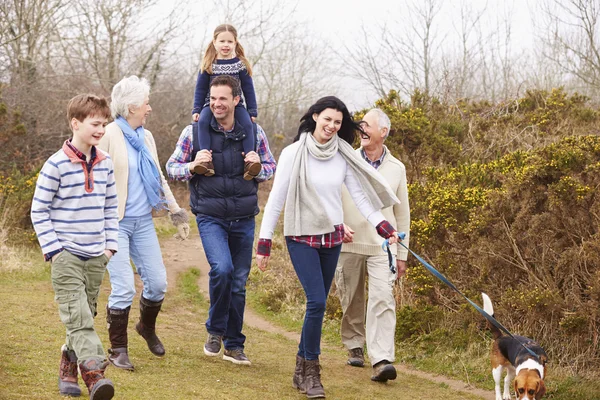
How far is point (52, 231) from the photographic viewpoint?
14.4 feet

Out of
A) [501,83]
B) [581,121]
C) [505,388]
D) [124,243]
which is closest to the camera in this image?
[124,243]

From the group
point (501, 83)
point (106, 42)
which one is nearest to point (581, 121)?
point (106, 42)

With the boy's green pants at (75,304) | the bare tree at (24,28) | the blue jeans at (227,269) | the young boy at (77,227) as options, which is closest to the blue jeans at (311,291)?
the blue jeans at (227,269)

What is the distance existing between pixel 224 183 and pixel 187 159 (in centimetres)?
39

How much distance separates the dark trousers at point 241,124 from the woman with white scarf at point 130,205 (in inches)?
16.4

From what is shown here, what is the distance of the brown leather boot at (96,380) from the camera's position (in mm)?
4117

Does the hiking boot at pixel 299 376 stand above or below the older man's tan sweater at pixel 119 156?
below

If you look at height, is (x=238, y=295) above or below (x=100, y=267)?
below

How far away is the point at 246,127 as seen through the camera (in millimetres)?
6137

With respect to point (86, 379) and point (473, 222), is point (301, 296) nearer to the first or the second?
point (473, 222)

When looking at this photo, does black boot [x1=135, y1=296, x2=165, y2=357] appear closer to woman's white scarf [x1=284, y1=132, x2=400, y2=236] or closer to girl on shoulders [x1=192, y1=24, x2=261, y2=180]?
woman's white scarf [x1=284, y1=132, x2=400, y2=236]

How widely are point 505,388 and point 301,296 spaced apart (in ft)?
17.2

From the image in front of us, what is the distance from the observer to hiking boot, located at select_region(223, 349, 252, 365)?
6250 millimetres

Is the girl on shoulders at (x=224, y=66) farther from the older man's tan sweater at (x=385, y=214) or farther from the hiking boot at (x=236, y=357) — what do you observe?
the hiking boot at (x=236, y=357)
